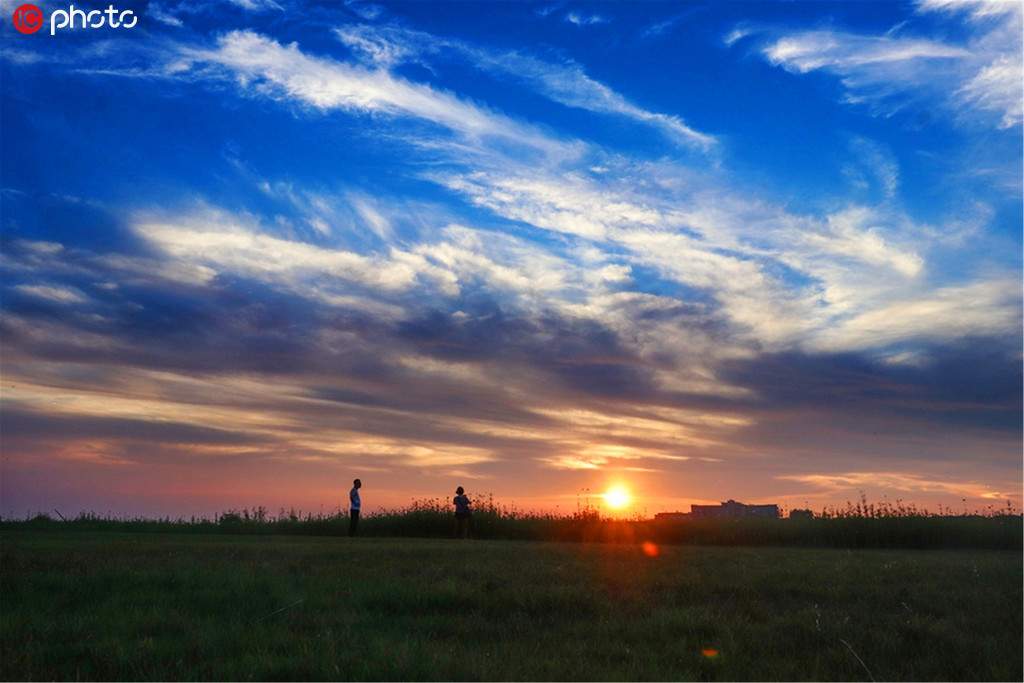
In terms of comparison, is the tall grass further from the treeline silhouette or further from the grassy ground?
the grassy ground

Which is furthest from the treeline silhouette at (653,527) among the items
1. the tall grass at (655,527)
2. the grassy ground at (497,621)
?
the grassy ground at (497,621)

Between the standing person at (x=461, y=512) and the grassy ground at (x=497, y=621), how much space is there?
16873 mm

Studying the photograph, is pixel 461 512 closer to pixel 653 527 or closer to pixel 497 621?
pixel 653 527

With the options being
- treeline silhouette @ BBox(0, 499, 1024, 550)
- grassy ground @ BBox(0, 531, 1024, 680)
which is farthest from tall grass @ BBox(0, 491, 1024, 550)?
grassy ground @ BBox(0, 531, 1024, 680)

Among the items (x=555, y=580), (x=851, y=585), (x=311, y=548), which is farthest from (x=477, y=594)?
(x=311, y=548)

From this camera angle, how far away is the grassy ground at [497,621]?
945 cm

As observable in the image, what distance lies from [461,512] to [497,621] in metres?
23.1

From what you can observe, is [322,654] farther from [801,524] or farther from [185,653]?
[801,524]

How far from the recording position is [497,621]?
11.9m

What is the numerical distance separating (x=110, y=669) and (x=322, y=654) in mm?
2355

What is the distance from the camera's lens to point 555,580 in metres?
15.1

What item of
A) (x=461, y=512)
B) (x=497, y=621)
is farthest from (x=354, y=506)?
(x=497, y=621)

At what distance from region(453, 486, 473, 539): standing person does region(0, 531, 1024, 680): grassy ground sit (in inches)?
664

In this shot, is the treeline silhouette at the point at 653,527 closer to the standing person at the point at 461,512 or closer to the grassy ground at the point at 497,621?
the standing person at the point at 461,512
